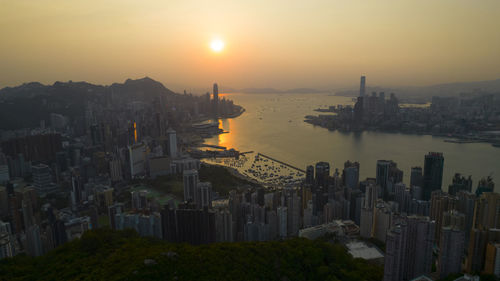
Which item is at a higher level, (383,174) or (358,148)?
(383,174)

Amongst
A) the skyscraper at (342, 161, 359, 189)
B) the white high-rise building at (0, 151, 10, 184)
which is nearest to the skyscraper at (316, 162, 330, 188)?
the skyscraper at (342, 161, 359, 189)

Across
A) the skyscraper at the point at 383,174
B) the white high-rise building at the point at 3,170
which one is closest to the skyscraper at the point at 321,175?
the skyscraper at the point at 383,174

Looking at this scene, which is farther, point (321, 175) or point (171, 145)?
point (171, 145)

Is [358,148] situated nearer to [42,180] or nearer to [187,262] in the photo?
[187,262]

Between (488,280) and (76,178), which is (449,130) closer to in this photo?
(488,280)

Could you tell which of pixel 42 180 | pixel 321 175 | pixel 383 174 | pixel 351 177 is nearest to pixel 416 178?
pixel 383 174

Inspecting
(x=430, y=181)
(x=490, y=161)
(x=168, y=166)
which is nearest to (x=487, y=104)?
(x=490, y=161)
